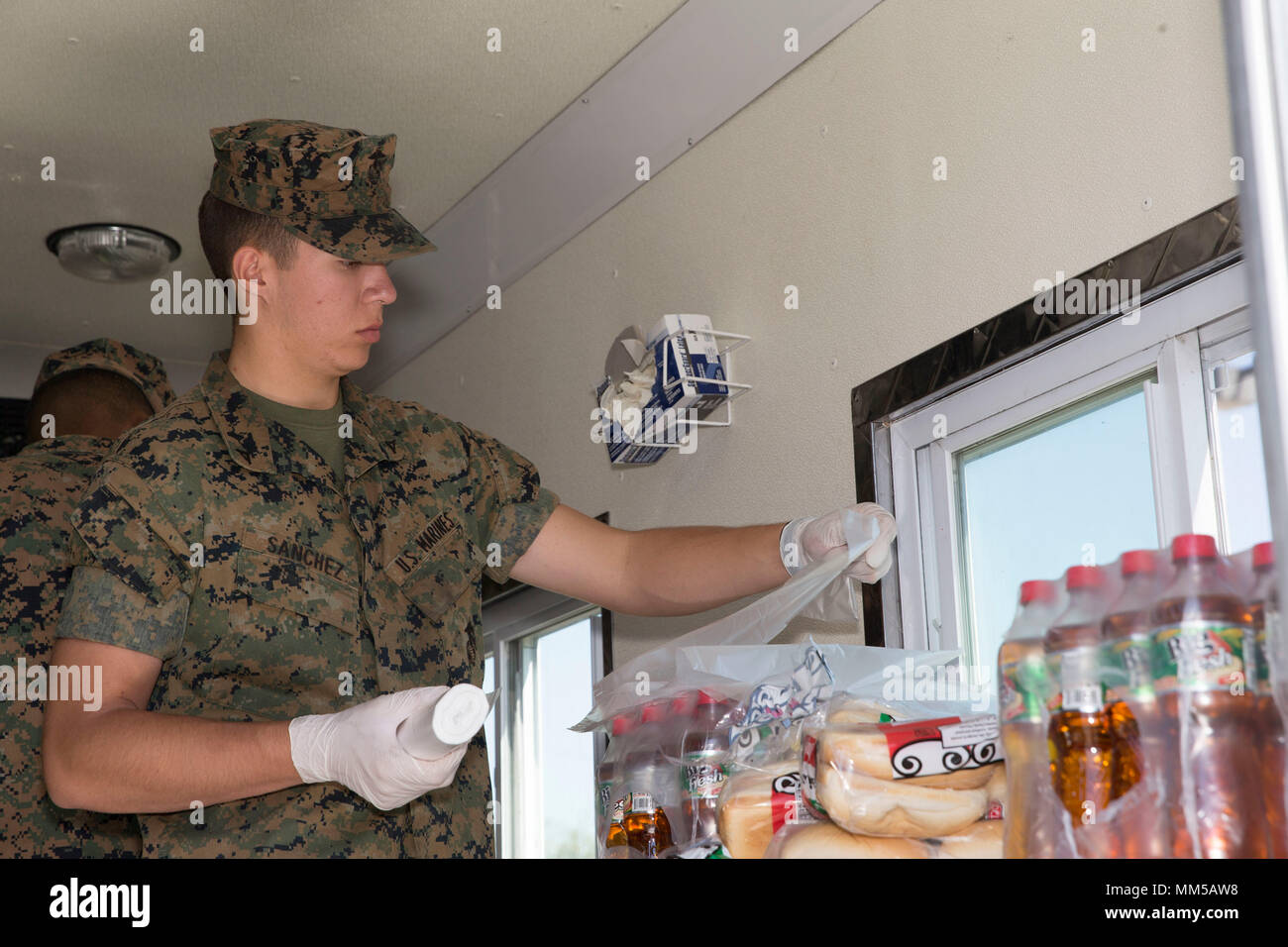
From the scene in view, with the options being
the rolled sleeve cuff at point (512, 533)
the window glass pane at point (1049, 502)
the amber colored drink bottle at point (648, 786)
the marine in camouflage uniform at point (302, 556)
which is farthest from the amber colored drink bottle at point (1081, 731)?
the rolled sleeve cuff at point (512, 533)

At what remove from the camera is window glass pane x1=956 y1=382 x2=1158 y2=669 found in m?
1.73

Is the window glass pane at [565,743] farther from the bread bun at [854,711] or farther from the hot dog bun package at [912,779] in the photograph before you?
the hot dog bun package at [912,779]

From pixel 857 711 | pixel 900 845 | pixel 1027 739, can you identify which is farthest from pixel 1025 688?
pixel 857 711

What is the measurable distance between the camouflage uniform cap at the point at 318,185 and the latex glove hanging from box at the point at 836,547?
678 millimetres

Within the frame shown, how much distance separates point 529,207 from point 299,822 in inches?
66.4

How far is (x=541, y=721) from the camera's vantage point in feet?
11.0

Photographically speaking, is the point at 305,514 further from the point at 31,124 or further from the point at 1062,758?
the point at 31,124

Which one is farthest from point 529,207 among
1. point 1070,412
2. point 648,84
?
point 1070,412

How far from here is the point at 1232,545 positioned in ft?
5.14

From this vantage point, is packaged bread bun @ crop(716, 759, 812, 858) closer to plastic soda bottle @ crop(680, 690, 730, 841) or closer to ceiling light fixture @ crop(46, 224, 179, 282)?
plastic soda bottle @ crop(680, 690, 730, 841)

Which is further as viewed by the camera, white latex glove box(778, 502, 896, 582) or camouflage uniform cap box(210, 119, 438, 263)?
camouflage uniform cap box(210, 119, 438, 263)

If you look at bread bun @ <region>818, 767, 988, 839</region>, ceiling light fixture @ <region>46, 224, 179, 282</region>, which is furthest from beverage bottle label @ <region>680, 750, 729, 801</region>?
ceiling light fixture @ <region>46, 224, 179, 282</region>

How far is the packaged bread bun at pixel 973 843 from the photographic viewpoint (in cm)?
104

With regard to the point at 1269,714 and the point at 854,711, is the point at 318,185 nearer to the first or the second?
the point at 854,711
